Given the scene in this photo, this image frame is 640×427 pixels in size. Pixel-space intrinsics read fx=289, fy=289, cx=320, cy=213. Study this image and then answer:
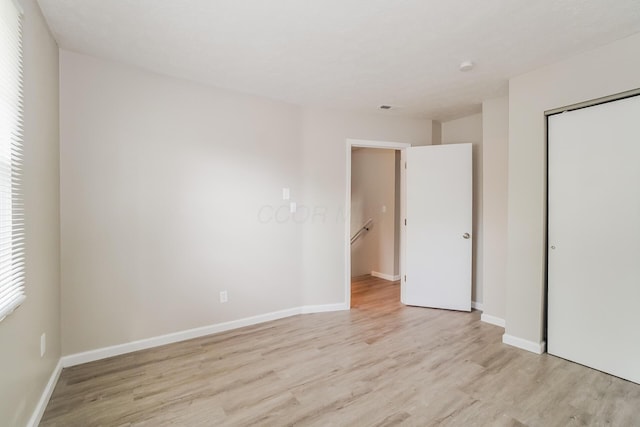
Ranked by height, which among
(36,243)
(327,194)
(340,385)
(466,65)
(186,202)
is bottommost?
(340,385)

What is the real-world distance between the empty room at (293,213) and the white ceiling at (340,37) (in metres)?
0.02

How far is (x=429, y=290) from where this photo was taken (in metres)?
3.68

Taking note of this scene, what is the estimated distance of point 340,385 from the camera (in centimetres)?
204

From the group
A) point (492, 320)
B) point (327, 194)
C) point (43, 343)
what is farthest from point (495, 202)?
point (43, 343)

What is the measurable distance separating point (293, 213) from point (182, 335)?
165cm

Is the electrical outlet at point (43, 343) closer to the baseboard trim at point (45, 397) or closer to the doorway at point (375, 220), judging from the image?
the baseboard trim at point (45, 397)

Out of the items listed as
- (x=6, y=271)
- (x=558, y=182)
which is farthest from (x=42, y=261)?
(x=558, y=182)

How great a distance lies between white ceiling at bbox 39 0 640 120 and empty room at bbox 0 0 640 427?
19 mm

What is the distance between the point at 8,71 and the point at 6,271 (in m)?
0.92

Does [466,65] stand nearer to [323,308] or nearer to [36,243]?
[323,308]

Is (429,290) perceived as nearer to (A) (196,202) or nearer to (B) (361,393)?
(B) (361,393)

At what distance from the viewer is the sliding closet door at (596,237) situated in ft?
6.75

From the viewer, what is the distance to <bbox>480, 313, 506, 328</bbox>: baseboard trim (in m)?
3.09

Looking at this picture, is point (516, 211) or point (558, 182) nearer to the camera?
point (558, 182)
